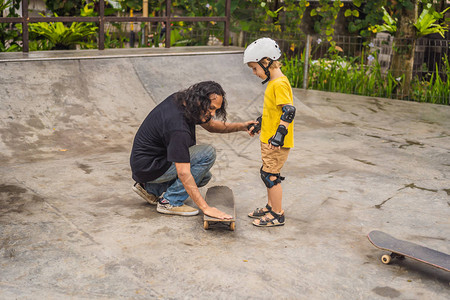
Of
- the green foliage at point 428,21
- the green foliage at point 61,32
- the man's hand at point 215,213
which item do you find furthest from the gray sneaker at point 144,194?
the green foliage at point 428,21

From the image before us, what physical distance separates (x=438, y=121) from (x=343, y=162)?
288 cm

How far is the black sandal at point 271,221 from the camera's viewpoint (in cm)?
386

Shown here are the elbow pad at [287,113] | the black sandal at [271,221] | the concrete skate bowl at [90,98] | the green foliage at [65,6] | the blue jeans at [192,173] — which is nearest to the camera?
the elbow pad at [287,113]

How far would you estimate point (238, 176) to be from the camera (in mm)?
5020

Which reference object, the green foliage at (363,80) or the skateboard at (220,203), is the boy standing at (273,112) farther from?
the green foliage at (363,80)

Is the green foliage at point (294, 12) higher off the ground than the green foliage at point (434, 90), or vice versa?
the green foliage at point (294, 12)

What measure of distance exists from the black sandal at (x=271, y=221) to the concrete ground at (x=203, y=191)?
0.24 ft

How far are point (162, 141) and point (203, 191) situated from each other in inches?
35.0

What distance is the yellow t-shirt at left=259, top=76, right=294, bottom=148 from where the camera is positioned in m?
3.65

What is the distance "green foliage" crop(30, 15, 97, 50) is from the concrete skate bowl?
162cm

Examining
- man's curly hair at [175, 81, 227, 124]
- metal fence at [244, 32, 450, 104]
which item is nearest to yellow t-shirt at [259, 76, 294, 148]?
man's curly hair at [175, 81, 227, 124]

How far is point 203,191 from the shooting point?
15.1 feet

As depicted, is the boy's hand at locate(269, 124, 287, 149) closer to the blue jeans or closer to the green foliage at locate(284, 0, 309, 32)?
the blue jeans

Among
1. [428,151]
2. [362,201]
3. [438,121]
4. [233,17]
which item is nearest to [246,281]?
[362,201]
